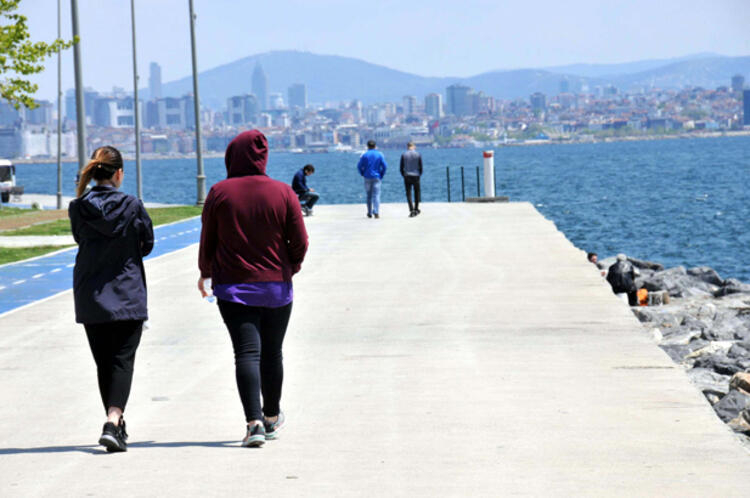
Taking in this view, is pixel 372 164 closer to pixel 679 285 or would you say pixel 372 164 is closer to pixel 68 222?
pixel 68 222

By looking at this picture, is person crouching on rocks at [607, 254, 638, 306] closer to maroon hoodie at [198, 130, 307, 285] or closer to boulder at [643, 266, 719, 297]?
boulder at [643, 266, 719, 297]

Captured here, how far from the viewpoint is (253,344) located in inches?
277

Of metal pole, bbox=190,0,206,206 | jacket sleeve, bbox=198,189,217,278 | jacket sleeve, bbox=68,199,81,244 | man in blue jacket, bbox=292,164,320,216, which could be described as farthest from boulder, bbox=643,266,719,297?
jacket sleeve, bbox=68,199,81,244

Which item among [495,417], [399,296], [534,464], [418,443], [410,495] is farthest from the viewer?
[399,296]

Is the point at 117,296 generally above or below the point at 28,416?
above

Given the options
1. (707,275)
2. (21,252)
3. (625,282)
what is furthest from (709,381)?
(707,275)

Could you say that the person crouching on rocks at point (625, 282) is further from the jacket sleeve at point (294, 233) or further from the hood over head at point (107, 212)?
the hood over head at point (107, 212)

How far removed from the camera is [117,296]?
705 cm

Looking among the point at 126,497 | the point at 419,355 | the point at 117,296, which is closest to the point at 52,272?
the point at 419,355

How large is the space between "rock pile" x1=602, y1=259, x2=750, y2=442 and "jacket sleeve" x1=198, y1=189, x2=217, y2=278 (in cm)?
371

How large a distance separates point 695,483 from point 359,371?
3.80 meters

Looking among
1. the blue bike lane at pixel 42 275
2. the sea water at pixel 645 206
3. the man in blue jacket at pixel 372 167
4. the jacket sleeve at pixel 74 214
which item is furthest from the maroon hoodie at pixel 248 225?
the sea water at pixel 645 206

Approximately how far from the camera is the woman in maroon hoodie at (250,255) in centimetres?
699

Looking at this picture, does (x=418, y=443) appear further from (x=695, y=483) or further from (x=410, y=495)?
(x=695, y=483)
